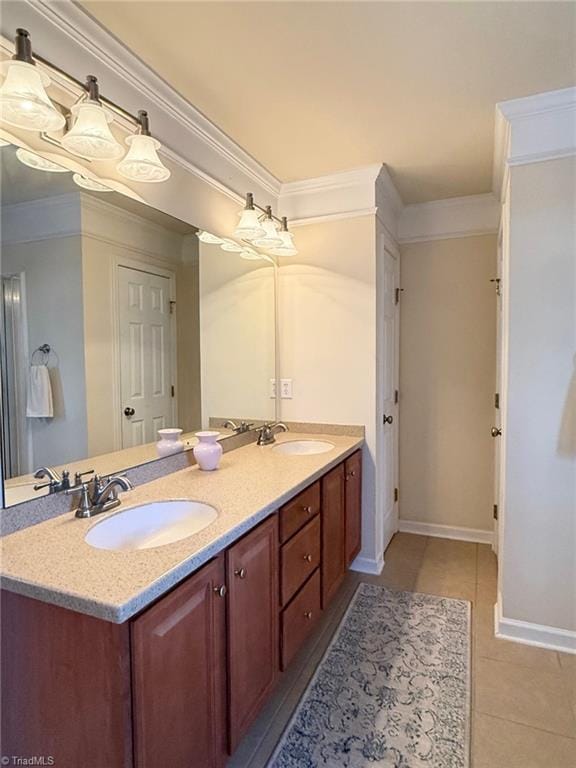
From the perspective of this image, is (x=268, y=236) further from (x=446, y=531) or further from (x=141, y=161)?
(x=446, y=531)

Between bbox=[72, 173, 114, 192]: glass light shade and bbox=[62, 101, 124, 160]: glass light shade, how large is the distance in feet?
0.31

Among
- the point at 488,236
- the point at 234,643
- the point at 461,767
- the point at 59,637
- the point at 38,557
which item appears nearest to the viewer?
the point at 59,637

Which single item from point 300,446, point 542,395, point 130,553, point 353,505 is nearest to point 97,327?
point 130,553

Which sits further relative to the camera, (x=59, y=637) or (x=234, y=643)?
(x=234, y=643)

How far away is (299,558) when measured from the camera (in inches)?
68.8

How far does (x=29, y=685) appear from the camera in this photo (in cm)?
100

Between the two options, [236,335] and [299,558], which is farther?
[236,335]

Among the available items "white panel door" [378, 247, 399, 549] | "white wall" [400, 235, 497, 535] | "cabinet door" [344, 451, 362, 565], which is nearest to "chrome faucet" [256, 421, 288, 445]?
"cabinet door" [344, 451, 362, 565]

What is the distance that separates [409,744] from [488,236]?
288cm

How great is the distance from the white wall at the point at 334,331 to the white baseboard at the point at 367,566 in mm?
19

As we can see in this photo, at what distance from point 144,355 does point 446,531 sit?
257 cm

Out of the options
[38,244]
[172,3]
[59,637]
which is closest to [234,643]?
[59,637]

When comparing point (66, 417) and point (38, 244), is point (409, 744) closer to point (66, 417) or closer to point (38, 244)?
point (66, 417)

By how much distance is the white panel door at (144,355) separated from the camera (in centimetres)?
167
